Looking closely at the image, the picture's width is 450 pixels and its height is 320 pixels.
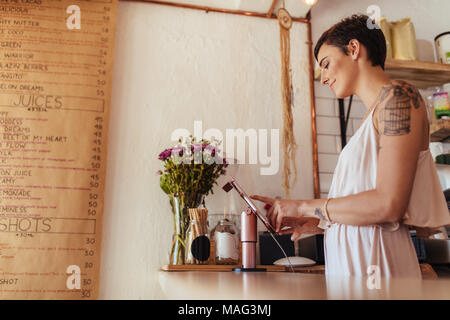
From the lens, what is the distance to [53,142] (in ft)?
6.19

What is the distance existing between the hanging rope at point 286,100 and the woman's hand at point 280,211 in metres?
0.80

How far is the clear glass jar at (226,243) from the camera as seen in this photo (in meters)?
1.62

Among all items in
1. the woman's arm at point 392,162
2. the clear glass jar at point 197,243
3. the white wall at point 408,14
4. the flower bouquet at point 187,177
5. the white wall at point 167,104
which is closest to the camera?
the woman's arm at point 392,162

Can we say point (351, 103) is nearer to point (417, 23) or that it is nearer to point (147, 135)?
point (417, 23)

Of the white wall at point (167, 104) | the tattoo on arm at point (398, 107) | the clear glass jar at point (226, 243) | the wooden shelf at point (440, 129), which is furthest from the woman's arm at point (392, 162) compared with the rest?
the wooden shelf at point (440, 129)

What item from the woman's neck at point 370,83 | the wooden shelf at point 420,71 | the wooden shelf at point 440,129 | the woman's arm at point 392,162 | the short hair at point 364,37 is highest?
the wooden shelf at point 420,71

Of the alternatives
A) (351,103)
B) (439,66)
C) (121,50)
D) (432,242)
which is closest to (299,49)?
(351,103)

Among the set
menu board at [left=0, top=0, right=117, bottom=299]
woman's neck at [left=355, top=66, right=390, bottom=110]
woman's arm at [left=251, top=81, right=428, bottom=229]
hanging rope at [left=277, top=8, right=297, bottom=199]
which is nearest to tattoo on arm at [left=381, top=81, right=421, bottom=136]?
woman's arm at [left=251, top=81, right=428, bottom=229]

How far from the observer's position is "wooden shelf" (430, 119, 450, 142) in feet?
6.63

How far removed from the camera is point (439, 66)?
216cm

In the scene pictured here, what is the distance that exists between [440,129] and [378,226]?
123 cm

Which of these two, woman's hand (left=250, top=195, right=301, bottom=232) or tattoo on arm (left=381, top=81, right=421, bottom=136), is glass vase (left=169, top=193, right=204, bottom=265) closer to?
woman's hand (left=250, top=195, right=301, bottom=232)

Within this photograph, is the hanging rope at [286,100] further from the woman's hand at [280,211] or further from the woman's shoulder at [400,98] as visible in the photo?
the woman's shoulder at [400,98]

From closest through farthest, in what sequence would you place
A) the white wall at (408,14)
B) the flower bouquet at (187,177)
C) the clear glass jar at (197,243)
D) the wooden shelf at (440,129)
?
1. the clear glass jar at (197,243)
2. the flower bouquet at (187,177)
3. the wooden shelf at (440,129)
4. the white wall at (408,14)
